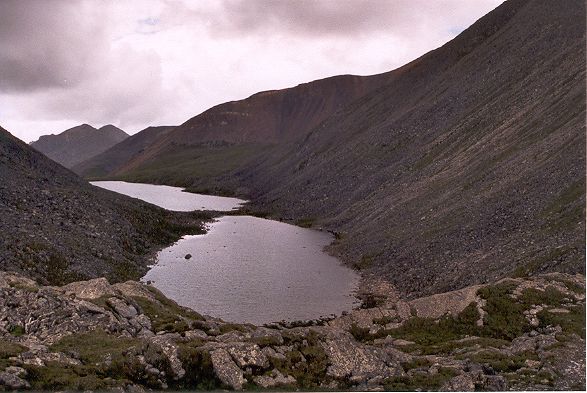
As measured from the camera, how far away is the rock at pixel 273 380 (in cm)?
2203

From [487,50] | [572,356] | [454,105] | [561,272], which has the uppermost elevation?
[487,50]

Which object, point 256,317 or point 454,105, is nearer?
point 256,317

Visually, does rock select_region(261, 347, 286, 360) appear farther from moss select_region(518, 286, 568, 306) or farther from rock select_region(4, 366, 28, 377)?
moss select_region(518, 286, 568, 306)

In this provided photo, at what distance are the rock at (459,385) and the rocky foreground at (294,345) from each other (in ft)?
0.16

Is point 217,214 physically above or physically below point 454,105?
below

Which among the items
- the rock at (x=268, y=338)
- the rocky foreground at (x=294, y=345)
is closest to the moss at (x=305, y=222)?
the rocky foreground at (x=294, y=345)

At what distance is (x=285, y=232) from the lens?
321 feet

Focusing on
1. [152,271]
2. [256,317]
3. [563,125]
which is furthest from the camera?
[563,125]

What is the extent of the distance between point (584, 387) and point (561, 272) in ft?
57.7

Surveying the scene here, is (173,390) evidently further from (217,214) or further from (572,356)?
(217,214)

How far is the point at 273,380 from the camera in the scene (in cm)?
2231

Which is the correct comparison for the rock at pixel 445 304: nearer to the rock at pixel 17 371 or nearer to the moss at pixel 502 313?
the moss at pixel 502 313

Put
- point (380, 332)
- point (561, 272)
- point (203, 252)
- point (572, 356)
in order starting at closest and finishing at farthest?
point (572, 356) < point (380, 332) < point (561, 272) < point (203, 252)

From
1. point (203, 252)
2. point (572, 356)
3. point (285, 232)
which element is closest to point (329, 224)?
point (285, 232)
